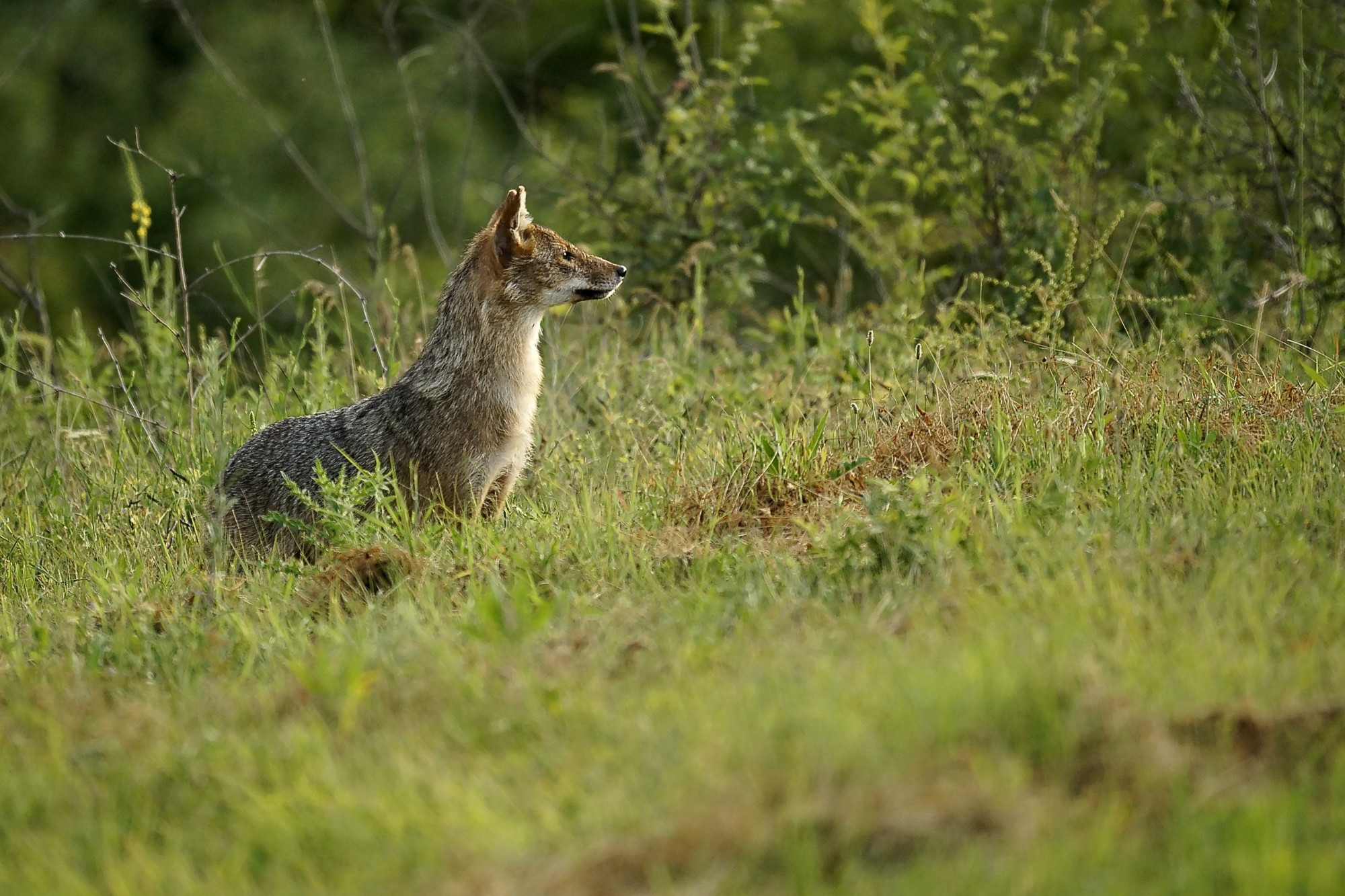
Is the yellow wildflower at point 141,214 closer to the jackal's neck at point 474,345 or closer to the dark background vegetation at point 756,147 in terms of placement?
the dark background vegetation at point 756,147

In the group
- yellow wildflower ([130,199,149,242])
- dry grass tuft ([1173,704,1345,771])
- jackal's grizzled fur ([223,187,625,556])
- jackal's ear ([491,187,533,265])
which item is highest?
yellow wildflower ([130,199,149,242])

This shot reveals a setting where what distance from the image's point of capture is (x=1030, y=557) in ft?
14.4

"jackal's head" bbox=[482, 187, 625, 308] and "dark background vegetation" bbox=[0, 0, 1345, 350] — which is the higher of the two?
"jackal's head" bbox=[482, 187, 625, 308]

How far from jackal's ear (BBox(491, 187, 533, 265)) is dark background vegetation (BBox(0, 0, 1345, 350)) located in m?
0.81

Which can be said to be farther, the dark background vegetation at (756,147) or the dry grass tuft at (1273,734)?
the dark background vegetation at (756,147)

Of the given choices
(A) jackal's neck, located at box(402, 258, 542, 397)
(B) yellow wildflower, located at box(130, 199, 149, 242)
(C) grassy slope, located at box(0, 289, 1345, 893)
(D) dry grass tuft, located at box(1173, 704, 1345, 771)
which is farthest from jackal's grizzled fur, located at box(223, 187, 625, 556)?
(D) dry grass tuft, located at box(1173, 704, 1345, 771)

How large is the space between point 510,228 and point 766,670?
3.55 metres

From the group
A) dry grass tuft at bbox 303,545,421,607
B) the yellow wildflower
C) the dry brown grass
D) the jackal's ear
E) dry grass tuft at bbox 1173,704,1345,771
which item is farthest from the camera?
the yellow wildflower

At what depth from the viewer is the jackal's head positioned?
22.4 feet

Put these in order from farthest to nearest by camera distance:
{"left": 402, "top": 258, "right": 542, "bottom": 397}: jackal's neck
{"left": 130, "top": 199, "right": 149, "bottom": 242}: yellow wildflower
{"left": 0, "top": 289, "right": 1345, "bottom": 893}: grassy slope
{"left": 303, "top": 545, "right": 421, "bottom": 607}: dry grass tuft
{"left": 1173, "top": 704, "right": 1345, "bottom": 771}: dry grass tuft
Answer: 1. {"left": 130, "top": 199, "right": 149, "bottom": 242}: yellow wildflower
2. {"left": 402, "top": 258, "right": 542, "bottom": 397}: jackal's neck
3. {"left": 303, "top": 545, "right": 421, "bottom": 607}: dry grass tuft
4. {"left": 1173, "top": 704, "right": 1345, "bottom": 771}: dry grass tuft
5. {"left": 0, "top": 289, "right": 1345, "bottom": 893}: grassy slope

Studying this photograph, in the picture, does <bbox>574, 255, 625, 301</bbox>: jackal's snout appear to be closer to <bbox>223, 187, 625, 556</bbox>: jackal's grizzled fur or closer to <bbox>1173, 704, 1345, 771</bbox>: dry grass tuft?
<bbox>223, 187, 625, 556</bbox>: jackal's grizzled fur

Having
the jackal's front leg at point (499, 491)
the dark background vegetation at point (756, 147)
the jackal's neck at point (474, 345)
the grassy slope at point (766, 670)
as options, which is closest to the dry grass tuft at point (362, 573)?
the grassy slope at point (766, 670)

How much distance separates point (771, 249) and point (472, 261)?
9.79 m

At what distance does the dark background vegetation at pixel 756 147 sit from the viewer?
26.9 feet
